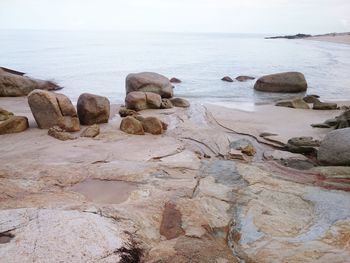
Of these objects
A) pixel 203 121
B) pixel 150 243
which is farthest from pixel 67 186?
pixel 203 121

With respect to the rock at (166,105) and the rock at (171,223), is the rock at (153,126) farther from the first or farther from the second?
the rock at (171,223)

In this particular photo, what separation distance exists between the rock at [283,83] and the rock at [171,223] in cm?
1189

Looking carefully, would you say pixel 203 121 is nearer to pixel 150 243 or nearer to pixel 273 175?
pixel 273 175

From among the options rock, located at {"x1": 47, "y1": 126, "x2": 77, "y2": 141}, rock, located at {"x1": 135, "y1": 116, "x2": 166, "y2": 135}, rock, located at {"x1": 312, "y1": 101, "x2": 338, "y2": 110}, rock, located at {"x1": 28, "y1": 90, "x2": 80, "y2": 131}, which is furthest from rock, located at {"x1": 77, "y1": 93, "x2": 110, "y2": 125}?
rock, located at {"x1": 312, "y1": 101, "x2": 338, "y2": 110}

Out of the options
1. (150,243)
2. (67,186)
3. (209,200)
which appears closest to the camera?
(150,243)

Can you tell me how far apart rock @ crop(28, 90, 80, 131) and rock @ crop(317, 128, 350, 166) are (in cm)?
449

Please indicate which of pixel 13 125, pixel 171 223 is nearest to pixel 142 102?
pixel 13 125

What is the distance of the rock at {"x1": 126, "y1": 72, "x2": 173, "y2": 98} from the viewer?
11720mm

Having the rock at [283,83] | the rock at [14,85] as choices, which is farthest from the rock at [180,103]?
the rock at [283,83]

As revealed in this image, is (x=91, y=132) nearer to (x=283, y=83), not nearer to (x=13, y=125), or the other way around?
(x=13, y=125)

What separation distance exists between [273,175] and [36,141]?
3.95 metres

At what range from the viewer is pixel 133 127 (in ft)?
22.1

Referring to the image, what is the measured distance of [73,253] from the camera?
2457mm

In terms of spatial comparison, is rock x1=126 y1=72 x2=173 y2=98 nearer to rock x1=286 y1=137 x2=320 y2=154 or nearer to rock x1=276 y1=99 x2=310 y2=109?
rock x1=276 y1=99 x2=310 y2=109
